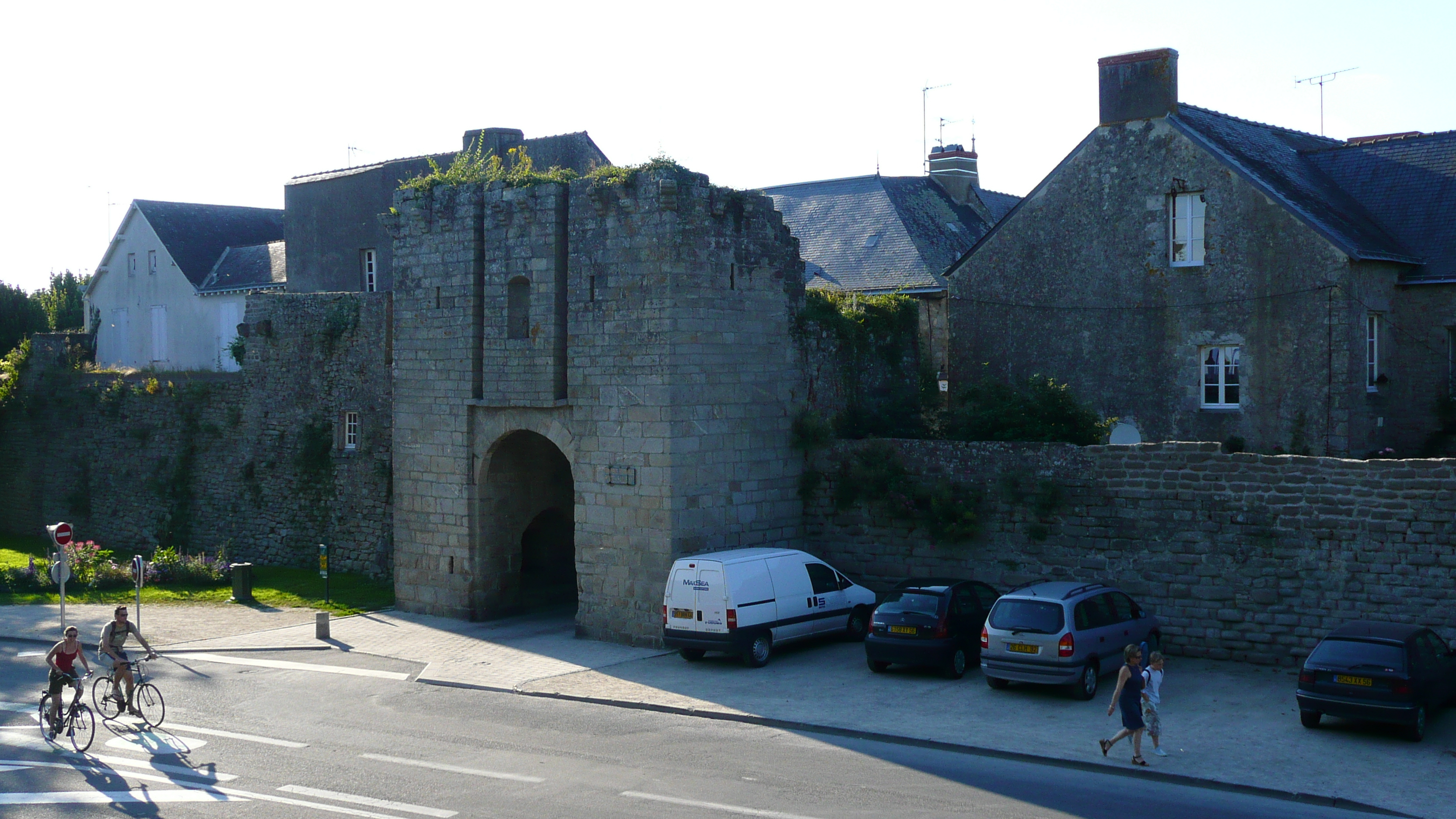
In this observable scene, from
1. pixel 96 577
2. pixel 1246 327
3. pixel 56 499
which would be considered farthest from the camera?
pixel 56 499

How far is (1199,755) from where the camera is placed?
41.6ft

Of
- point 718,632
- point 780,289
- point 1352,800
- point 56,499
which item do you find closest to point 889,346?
point 780,289

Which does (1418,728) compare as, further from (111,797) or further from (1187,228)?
(111,797)

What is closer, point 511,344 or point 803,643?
point 803,643

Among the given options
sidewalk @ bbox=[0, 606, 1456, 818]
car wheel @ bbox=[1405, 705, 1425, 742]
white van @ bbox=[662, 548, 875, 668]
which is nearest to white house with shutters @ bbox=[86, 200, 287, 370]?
sidewalk @ bbox=[0, 606, 1456, 818]

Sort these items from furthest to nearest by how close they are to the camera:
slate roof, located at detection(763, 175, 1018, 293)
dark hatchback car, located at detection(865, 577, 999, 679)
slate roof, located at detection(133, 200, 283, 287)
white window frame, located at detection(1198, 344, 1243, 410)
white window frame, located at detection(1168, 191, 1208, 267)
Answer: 1. slate roof, located at detection(133, 200, 283, 287)
2. slate roof, located at detection(763, 175, 1018, 293)
3. white window frame, located at detection(1168, 191, 1208, 267)
4. white window frame, located at detection(1198, 344, 1243, 410)
5. dark hatchback car, located at detection(865, 577, 999, 679)

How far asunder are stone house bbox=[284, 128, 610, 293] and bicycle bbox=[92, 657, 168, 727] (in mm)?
18920

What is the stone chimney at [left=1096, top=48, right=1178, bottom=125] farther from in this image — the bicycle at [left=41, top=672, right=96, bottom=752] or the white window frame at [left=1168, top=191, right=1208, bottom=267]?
the bicycle at [left=41, top=672, right=96, bottom=752]

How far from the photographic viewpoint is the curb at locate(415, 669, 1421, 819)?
11.2 m

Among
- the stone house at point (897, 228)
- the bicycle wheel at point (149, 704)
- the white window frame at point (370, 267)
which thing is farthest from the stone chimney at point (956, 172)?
the bicycle wheel at point (149, 704)

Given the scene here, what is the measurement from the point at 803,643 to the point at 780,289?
249 inches

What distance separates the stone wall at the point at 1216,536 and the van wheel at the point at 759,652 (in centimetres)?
364

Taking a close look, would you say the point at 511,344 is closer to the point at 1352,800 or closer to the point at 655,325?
the point at 655,325

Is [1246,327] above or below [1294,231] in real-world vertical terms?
below
